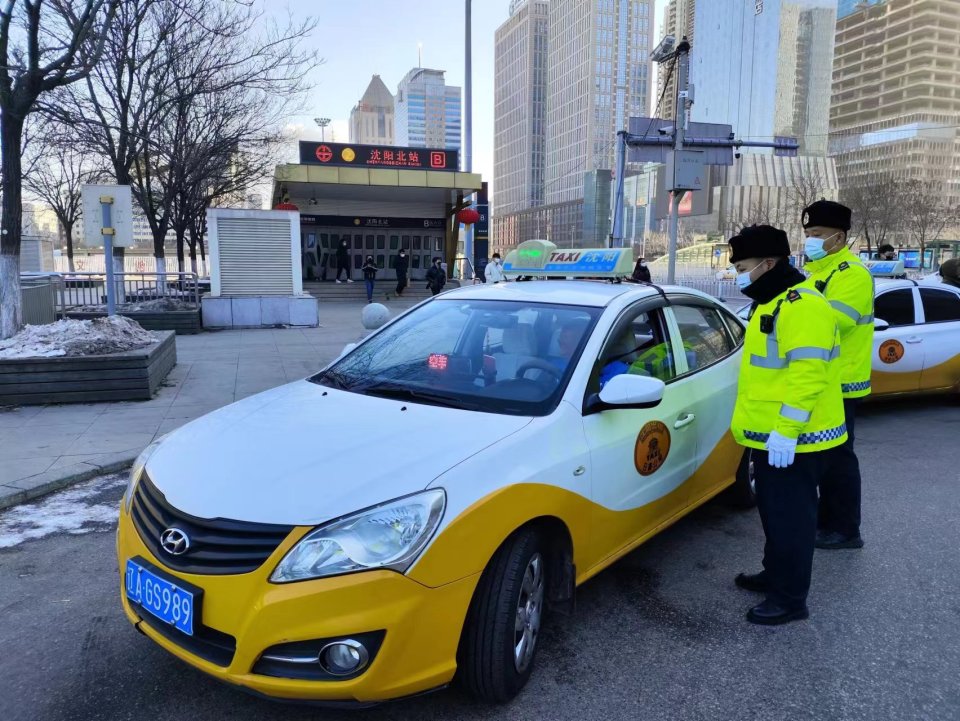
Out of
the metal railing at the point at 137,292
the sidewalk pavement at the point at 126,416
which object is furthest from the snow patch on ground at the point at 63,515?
the metal railing at the point at 137,292

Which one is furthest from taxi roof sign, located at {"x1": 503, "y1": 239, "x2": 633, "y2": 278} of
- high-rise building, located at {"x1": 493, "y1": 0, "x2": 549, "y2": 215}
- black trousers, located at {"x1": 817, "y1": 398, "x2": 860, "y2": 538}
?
high-rise building, located at {"x1": 493, "y1": 0, "x2": 549, "y2": 215}

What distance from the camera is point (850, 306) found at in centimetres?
395

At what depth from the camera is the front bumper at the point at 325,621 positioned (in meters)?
2.06

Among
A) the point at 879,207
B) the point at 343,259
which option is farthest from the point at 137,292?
the point at 879,207

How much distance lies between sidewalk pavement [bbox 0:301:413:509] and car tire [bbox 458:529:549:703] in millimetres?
3982

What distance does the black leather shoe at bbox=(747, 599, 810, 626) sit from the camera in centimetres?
319

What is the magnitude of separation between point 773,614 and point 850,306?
6.16 feet

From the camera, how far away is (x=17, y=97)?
830 centimetres

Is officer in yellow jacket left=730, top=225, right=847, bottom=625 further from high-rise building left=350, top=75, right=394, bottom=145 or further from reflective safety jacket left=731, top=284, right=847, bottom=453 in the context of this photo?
high-rise building left=350, top=75, right=394, bottom=145

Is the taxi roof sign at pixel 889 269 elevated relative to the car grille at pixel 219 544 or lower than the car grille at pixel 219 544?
elevated

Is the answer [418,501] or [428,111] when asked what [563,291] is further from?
[428,111]

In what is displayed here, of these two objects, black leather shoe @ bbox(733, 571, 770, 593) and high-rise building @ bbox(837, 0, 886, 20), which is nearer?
black leather shoe @ bbox(733, 571, 770, 593)

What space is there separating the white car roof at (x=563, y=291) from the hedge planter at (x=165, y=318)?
11.5 m

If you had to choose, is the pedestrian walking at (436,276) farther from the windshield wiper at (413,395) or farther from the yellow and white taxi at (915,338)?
the windshield wiper at (413,395)
